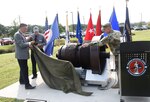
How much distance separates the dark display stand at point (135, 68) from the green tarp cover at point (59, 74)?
1.42 meters

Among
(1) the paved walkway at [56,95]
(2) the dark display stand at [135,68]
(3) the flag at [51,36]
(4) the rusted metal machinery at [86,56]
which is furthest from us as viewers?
(3) the flag at [51,36]

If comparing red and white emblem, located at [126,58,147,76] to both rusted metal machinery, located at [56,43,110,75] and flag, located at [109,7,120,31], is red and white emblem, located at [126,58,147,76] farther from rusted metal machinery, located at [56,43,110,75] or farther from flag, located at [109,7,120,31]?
flag, located at [109,7,120,31]

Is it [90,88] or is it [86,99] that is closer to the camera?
[86,99]

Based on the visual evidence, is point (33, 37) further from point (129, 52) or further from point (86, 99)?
point (129, 52)

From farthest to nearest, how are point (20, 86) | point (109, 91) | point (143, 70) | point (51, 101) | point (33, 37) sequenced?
point (33, 37)
point (20, 86)
point (109, 91)
point (51, 101)
point (143, 70)

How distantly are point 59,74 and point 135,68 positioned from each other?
2.29 metres

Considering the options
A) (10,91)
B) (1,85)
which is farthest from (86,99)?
(1,85)

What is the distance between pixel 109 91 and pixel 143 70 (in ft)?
4.37

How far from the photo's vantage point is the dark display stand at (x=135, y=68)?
4.79 metres

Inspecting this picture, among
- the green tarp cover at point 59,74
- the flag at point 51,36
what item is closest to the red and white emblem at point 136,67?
the green tarp cover at point 59,74

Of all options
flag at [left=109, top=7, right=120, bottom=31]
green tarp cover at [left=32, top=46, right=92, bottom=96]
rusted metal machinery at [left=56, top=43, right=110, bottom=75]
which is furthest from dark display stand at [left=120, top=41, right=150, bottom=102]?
flag at [left=109, top=7, right=120, bottom=31]

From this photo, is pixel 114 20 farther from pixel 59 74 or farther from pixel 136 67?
pixel 136 67

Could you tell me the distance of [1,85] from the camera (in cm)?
692

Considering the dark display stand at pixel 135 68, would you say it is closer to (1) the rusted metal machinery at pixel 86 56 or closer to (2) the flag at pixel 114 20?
(1) the rusted metal machinery at pixel 86 56
